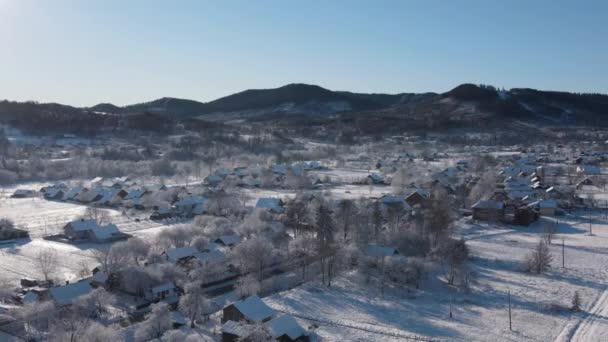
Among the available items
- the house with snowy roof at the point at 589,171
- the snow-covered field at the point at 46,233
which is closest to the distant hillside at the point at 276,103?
the house with snowy roof at the point at 589,171

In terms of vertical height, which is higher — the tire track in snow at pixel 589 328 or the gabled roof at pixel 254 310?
the gabled roof at pixel 254 310

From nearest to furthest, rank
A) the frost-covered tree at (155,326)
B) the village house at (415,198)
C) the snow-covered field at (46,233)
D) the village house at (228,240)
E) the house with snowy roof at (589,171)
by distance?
1. the frost-covered tree at (155,326)
2. the snow-covered field at (46,233)
3. the village house at (228,240)
4. the village house at (415,198)
5. the house with snowy roof at (589,171)

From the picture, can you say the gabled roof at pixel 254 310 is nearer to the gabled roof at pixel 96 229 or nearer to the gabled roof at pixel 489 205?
the gabled roof at pixel 96 229

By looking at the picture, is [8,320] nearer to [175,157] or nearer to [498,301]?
[498,301]

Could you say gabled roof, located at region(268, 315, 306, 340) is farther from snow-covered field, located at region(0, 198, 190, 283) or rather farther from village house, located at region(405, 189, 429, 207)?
village house, located at region(405, 189, 429, 207)

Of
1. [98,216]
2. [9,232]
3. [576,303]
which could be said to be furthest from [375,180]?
[576,303]

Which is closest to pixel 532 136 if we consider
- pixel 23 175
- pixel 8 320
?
pixel 23 175

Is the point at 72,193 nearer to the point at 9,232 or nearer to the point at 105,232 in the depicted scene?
the point at 9,232
